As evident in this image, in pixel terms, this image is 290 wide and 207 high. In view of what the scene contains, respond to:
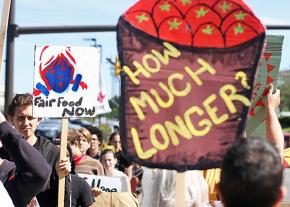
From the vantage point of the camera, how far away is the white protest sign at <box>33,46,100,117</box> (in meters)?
4.80

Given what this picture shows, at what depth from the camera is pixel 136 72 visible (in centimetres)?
312

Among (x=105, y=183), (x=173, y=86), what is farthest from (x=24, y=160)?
(x=105, y=183)

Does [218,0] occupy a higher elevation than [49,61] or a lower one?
higher

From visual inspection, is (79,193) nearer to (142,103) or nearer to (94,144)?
(142,103)

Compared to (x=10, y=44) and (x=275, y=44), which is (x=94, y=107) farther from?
(x=10, y=44)

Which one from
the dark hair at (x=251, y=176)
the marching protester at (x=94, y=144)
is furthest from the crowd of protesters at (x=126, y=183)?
the marching protester at (x=94, y=144)

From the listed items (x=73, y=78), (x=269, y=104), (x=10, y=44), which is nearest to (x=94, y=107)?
(x=73, y=78)

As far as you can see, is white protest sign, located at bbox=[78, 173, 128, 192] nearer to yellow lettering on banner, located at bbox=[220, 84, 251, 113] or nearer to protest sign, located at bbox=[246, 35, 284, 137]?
protest sign, located at bbox=[246, 35, 284, 137]

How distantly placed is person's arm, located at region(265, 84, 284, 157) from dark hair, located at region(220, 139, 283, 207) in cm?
101

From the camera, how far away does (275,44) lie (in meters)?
4.15

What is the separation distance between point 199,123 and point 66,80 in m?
1.98

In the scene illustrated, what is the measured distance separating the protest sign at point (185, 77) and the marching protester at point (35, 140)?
1.40m

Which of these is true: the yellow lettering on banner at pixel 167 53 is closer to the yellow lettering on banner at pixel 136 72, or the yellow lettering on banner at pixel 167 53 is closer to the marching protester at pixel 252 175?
the yellow lettering on banner at pixel 136 72

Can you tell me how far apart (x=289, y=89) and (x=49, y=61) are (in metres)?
68.0
